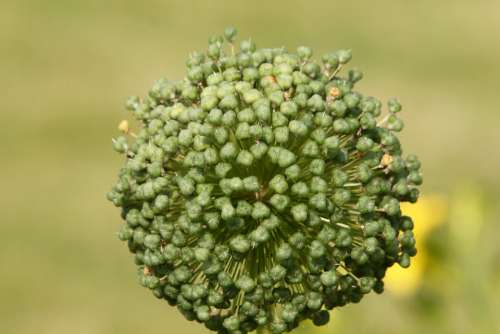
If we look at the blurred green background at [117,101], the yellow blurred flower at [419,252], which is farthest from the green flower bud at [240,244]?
the blurred green background at [117,101]

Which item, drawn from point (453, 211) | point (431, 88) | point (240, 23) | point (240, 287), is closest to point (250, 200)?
point (240, 287)

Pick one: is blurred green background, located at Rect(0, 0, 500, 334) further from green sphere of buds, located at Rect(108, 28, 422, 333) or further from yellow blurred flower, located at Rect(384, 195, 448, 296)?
green sphere of buds, located at Rect(108, 28, 422, 333)

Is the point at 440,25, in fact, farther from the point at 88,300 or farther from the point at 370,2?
the point at 88,300

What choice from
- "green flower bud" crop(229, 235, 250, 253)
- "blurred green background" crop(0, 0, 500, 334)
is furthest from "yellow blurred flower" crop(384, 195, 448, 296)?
"green flower bud" crop(229, 235, 250, 253)

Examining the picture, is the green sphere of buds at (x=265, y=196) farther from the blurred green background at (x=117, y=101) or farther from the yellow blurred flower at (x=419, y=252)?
the blurred green background at (x=117, y=101)

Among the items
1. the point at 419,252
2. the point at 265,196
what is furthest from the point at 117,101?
the point at 265,196

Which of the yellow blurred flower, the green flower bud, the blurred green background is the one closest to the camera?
the green flower bud
